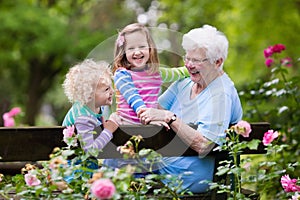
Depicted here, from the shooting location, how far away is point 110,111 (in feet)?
10.9

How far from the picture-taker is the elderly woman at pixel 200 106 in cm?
289

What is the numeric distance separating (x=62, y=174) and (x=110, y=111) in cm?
106

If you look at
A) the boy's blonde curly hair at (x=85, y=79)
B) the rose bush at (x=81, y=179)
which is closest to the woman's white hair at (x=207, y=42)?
the boy's blonde curly hair at (x=85, y=79)

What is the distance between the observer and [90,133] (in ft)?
9.09

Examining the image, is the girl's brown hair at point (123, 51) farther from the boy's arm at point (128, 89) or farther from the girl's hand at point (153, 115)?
the girl's hand at point (153, 115)

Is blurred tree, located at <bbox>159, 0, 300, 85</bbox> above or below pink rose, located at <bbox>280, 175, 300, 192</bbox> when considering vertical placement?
above

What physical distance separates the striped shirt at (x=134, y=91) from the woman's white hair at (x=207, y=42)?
248 mm

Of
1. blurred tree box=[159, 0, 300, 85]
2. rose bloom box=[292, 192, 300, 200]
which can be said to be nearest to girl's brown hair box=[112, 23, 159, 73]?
rose bloom box=[292, 192, 300, 200]

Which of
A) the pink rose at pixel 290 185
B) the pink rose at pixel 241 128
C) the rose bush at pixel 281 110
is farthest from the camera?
the rose bush at pixel 281 110

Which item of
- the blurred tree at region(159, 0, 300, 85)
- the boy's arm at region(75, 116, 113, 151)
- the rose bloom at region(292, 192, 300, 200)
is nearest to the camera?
the boy's arm at region(75, 116, 113, 151)

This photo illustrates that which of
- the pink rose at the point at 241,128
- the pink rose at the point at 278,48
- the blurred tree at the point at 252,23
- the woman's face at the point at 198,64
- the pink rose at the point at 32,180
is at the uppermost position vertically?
the blurred tree at the point at 252,23

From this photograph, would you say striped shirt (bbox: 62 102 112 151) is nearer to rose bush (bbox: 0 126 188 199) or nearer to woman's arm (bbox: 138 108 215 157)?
rose bush (bbox: 0 126 188 199)

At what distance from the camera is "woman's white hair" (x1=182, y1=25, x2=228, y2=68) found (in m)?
3.17

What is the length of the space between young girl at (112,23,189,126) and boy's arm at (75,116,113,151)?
27 cm
